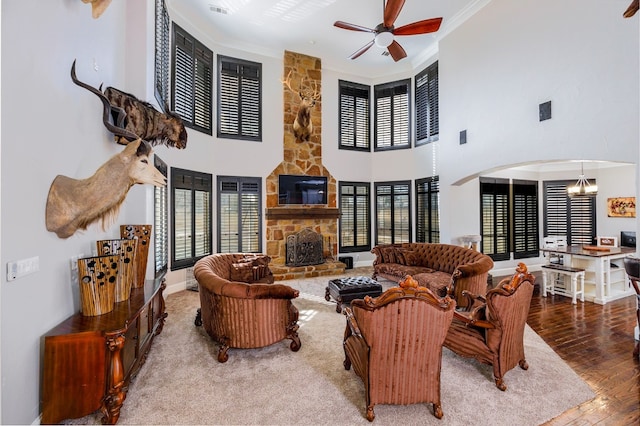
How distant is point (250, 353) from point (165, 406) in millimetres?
1028

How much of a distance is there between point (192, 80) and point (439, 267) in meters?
6.38

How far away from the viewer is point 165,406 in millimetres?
2404

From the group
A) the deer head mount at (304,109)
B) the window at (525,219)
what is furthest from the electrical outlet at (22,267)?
the window at (525,219)

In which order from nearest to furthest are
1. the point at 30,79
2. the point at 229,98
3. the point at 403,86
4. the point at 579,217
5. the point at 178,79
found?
1. the point at 30,79
2. the point at 178,79
3. the point at 229,98
4. the point at 579,217
5. the point at 403,86

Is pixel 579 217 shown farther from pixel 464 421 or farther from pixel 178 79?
pixel 178 79

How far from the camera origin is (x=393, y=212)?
812cm

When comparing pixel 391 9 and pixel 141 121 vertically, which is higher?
pixel 391 9

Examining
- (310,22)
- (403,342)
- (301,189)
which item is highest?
(310,22)

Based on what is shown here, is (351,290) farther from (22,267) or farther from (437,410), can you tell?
(22,267)

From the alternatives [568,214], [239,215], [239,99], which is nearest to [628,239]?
[568,214]

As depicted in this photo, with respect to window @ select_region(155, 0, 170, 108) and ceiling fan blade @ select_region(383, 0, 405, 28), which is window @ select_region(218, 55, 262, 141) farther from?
ceiling fan blade @ select_region(383, 0, 405, 28)

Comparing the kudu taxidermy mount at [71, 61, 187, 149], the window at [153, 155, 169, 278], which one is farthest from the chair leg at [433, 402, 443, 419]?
the window at [153, 155, 169, 278]

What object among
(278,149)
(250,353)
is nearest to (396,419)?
(250,353)

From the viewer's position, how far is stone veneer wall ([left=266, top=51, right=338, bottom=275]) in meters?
7.16
